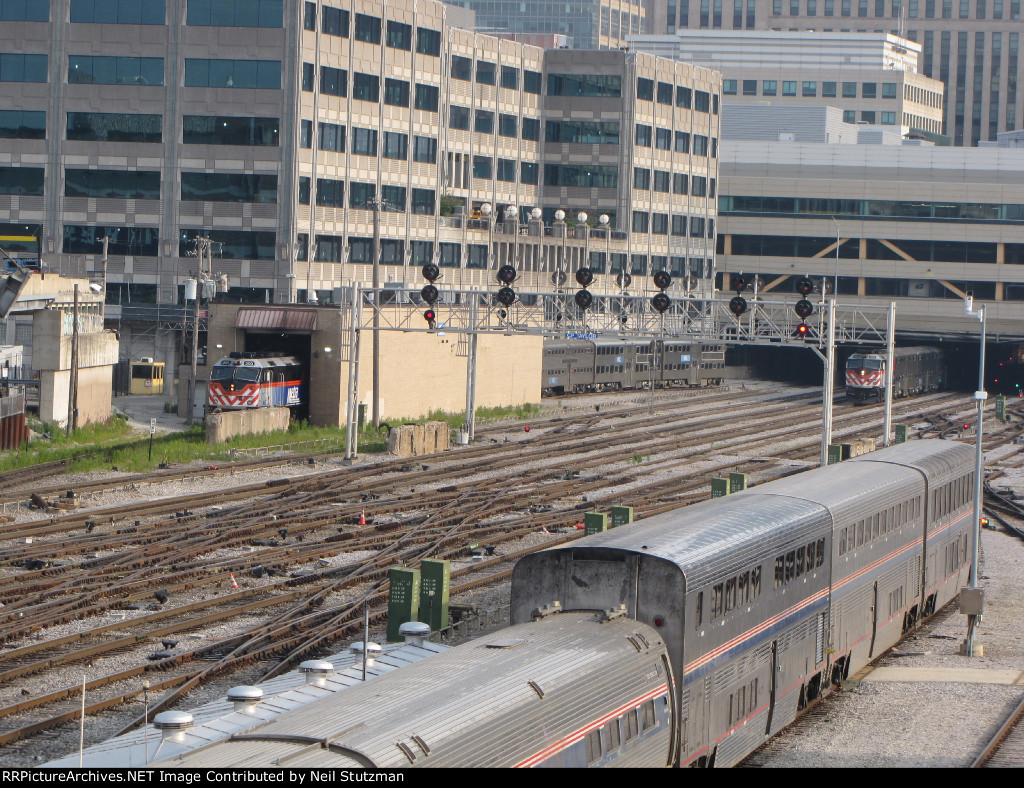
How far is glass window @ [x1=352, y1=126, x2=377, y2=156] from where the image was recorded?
7800cm

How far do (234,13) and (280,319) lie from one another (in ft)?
78.8

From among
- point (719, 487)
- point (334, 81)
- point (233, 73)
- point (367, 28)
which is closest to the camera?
point (719, 487)

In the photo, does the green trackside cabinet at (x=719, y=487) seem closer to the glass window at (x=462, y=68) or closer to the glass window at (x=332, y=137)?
the glass window at (x=332, y=137)

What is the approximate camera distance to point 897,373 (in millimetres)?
83375

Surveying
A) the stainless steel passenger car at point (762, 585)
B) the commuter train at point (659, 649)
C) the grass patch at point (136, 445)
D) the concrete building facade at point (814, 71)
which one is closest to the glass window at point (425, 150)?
the grass patch at point (136, 445)

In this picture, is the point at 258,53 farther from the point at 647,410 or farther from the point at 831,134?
the point at 831,134

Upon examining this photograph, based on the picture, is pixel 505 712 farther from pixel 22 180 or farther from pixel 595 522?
pixel 22 180

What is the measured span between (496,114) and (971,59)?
109m

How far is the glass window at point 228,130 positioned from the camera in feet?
241

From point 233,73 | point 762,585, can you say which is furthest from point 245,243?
point 762,585

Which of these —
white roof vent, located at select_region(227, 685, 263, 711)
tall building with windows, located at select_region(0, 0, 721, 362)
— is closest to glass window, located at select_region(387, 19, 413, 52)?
tall building with windows, located at select_region(0, 0, 721, 362)

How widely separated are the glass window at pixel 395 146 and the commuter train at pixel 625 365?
1442 centimetres

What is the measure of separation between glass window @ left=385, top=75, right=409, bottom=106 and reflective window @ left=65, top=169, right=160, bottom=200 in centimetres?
1456

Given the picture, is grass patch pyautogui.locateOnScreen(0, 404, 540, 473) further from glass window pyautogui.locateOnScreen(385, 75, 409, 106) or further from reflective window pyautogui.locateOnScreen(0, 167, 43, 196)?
glass window pyautogui.locateOnScreen(385, 75, 409, 106)
